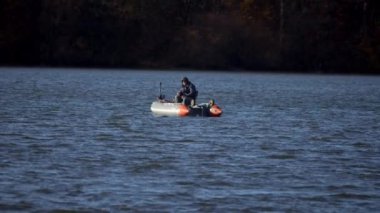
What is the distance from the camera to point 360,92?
225ft

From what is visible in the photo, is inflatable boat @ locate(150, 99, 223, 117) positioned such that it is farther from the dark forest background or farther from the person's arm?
the dark forest background

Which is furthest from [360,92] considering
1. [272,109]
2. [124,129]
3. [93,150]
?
[93,150]

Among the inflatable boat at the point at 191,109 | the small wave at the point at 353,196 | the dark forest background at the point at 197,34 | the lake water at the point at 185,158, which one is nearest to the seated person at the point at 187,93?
the inflatable boat at the point at 191,109

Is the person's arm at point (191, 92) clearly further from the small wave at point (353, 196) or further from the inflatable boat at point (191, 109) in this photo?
the small wave at point (353, 196)

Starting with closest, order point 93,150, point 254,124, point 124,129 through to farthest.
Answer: point 93,150
point 124,129
point 254,124

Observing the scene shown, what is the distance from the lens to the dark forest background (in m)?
102

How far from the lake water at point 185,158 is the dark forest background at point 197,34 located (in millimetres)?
50818

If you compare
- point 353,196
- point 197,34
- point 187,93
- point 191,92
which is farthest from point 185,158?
point 197,34

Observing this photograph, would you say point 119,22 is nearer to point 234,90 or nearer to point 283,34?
point 283,34

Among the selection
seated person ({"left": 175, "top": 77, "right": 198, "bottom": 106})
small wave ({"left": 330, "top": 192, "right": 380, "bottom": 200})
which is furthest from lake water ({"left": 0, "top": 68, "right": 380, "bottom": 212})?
seated person ({"left": 175, "top": 77, "right": 198, "bottom": 106})

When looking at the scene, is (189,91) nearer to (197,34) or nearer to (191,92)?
(191,92)

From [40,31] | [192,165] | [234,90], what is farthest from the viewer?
[40,31]

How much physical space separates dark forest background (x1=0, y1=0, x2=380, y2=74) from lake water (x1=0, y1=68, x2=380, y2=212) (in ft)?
167

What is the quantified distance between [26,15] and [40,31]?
2.03 meters
